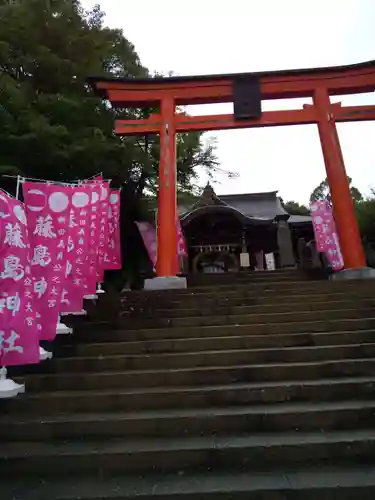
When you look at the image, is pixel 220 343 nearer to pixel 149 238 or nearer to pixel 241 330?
pixel 241 330

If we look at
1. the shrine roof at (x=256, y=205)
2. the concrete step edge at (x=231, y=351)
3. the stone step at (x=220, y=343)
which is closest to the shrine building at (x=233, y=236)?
the shrine roof at (x=256, y=205)

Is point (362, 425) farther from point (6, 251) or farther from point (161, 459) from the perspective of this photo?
point (6, 251)

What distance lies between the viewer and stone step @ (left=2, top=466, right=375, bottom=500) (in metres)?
2.58

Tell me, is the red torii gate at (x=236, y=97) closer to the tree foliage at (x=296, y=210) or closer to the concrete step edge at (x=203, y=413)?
the concrete step edge at (x=203, y=413)

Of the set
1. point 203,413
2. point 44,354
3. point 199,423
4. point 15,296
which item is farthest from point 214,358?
point 15,296

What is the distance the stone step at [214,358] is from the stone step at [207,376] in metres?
0.21

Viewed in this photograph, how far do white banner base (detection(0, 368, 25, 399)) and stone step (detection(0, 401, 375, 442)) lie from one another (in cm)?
48

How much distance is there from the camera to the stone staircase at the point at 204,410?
285 centimetres

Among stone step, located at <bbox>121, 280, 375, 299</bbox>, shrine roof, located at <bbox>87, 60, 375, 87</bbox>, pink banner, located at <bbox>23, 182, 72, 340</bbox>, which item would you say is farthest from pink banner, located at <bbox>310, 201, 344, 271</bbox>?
pink banner, located at <bbox>23, 182, 72, 340</bbox>

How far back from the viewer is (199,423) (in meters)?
3.43

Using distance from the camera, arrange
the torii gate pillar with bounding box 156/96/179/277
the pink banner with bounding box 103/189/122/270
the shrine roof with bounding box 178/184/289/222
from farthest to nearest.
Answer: the shrine roof with bounding box 178/184/289/222, the torii gate pillar with bounding box 156/96/179/277, the pink banner with bounding box 103/189/122/270

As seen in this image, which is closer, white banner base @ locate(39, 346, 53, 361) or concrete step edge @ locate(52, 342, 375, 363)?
concrete step edge @ locate(52, 342, 375, 363)

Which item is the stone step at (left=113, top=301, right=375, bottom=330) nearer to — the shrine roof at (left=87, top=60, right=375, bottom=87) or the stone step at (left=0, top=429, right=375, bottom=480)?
the stone step at (left=0, top=429, right=375, bottom=480)

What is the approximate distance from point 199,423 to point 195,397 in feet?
1.31
